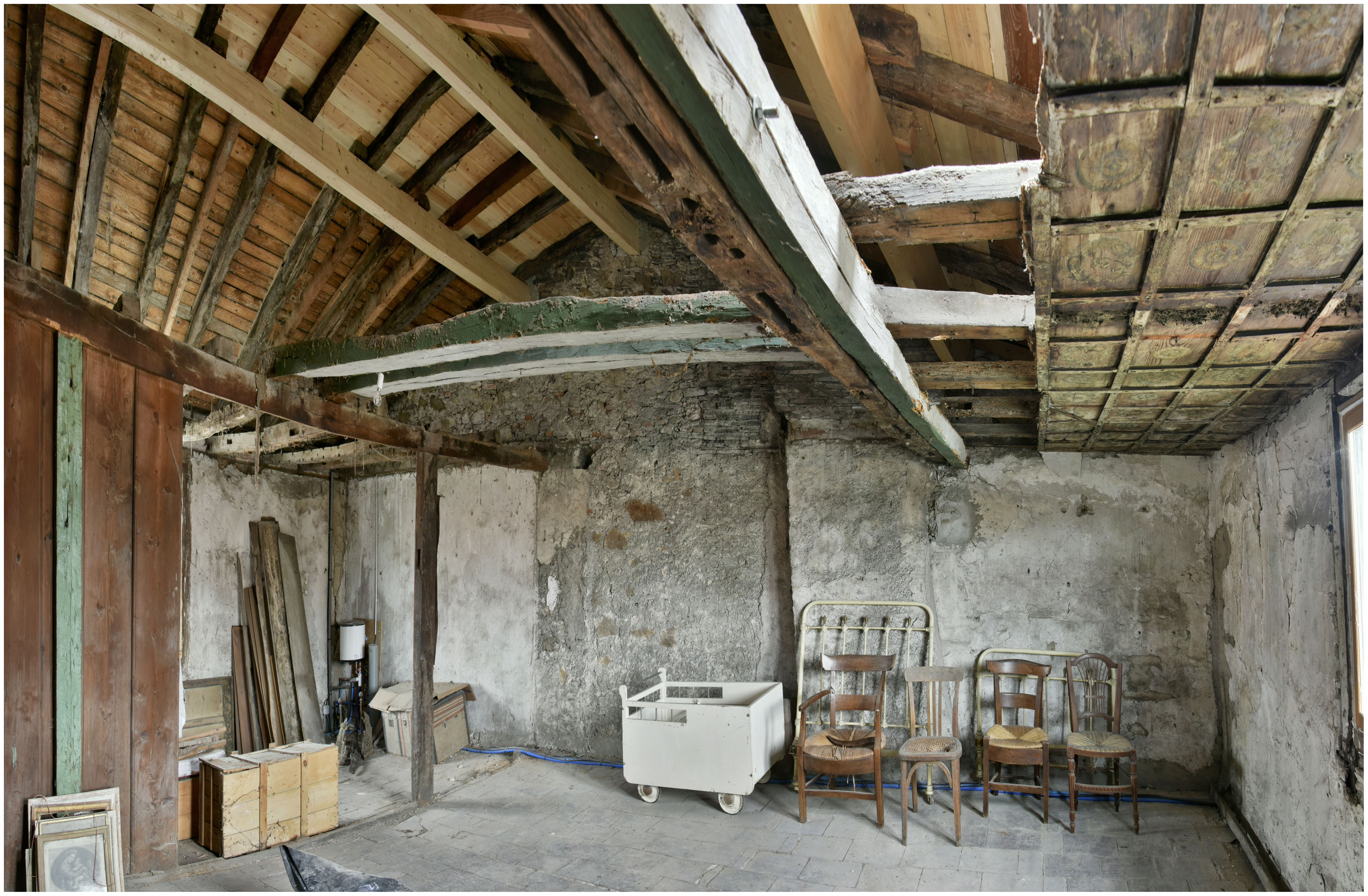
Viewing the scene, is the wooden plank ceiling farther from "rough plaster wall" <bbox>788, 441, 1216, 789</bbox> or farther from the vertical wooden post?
the vertical wooden post

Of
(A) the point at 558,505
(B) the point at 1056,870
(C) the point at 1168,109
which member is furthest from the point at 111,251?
(B) the point at 1056,870

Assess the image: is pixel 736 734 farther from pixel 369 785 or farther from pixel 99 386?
pixel 99 386

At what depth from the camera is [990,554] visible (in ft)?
17.9

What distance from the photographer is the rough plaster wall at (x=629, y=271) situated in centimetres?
648

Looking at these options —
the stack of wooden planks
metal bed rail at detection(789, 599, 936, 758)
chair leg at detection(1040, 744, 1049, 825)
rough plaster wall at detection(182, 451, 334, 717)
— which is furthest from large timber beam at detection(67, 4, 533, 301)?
chair leg at detection(1040, 744, 1049, 825)

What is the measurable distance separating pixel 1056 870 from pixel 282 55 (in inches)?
242

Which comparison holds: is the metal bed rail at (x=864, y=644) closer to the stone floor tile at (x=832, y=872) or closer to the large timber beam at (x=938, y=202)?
the stone floor tile at (x=832, y=872)

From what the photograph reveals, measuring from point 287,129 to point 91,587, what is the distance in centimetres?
268

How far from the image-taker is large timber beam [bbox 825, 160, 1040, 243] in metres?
1.78

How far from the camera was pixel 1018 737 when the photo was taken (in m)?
4.88

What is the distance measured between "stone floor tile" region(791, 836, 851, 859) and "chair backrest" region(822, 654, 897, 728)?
28.9 inches

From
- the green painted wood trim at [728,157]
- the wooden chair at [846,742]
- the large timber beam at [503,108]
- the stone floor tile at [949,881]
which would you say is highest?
the large timber beam at [503,108]

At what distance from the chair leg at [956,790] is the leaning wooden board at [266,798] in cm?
365

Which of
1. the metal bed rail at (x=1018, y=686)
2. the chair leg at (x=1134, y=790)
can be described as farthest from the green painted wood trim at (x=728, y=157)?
the metal bed rail at (x=1018, y=686)
